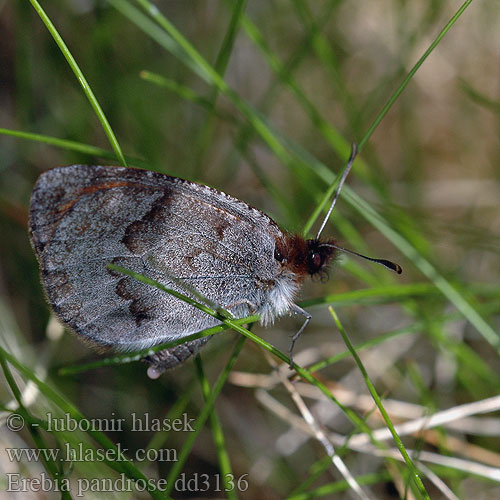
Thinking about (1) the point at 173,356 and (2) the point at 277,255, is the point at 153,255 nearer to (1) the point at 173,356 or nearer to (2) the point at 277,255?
(1) the point at 173,356

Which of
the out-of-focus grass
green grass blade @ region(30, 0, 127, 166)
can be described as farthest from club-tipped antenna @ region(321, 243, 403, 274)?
green grass blade @ region(30, 0, 127, 166)

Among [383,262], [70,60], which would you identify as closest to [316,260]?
[383,262]

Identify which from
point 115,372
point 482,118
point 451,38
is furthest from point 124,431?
point 451,38

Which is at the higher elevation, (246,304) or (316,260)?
(316,260)

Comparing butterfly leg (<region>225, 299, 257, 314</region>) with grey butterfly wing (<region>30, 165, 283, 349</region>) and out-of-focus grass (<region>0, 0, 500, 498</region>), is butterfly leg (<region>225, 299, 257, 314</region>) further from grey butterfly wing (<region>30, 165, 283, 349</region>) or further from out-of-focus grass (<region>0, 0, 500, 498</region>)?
out-of-focus grass (<region>0, 0, 500, 498</region>)

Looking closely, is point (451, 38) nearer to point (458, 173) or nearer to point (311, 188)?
point (458, 173)

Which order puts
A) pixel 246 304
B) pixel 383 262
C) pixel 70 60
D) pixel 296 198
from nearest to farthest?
pixel 70 60 < pixel 383 262 < pixel 246 304 < pixel 296 198

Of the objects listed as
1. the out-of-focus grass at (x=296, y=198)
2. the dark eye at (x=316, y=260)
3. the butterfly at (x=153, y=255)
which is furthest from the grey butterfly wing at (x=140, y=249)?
the out-of-focus grass at (x=296, y=198)

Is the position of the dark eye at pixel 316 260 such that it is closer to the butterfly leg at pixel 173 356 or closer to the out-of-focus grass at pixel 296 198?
the out-of-focus grass at pixel 296 198
